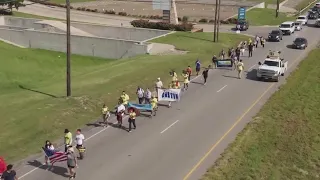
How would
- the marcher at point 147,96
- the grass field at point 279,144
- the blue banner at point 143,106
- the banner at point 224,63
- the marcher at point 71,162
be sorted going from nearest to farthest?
the marcher at point 71,162 < the grass field at point 279,144 < the blue banner at point 143,106 < the marcher at point 147,96 < the banner at point 224,63

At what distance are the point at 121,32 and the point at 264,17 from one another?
111 ft

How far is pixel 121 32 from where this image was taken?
63094mm

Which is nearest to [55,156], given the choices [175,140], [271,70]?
[175,140]

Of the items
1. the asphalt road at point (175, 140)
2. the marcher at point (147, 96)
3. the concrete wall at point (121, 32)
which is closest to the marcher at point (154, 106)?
the asphalt road at point (175, 140)

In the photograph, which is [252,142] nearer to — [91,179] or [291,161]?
[291,161]

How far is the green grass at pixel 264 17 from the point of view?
79.6 meters

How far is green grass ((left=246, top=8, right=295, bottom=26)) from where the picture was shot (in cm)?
7962

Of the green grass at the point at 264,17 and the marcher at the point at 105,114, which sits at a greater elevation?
the green grass at the point at 264,17

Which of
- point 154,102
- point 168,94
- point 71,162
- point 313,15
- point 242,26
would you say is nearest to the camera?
point 71,162

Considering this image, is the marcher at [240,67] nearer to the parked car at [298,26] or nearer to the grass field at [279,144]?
the grass field at [279,144]

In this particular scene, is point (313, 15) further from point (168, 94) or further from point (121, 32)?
point (168, 94)

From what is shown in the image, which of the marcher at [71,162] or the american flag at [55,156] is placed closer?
the marcher at [71,162]

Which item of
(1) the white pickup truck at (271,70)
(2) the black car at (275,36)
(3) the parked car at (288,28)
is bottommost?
(1) the white pickup truck at (271,70)

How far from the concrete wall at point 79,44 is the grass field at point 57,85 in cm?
131
